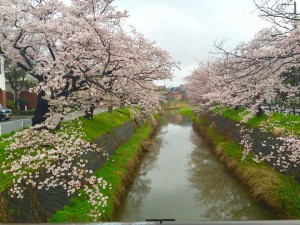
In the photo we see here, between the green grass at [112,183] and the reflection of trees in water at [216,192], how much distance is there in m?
3.58

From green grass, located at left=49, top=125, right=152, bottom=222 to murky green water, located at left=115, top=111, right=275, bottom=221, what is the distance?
2.30ft

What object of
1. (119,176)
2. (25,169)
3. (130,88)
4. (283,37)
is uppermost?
(283,37)

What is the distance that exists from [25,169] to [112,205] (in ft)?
12.4

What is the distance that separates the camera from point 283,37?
32.9 ft

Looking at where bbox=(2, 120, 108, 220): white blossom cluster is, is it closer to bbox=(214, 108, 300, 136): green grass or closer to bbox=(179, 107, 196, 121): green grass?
bbox=(214, 108, 300, 136): green grass

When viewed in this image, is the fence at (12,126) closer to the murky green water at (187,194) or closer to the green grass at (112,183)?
the green grass at (112,183)

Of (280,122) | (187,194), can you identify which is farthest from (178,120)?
(187,194)

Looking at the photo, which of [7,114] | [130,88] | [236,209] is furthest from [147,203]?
[7,114]

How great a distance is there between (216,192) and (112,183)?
535 cm

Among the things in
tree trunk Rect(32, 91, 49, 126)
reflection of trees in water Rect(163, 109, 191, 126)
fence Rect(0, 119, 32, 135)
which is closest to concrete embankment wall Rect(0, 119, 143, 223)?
tree trunk Rect(32, 91, 49, 126)

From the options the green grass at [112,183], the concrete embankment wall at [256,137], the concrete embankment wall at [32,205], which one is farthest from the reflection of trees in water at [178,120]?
the concrete embankment wall at [32,205]

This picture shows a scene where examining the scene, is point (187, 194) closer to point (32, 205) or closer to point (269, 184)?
point (269, 184)

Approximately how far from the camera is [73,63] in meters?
12.2

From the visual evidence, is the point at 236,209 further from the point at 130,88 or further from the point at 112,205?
the point at 130,88
